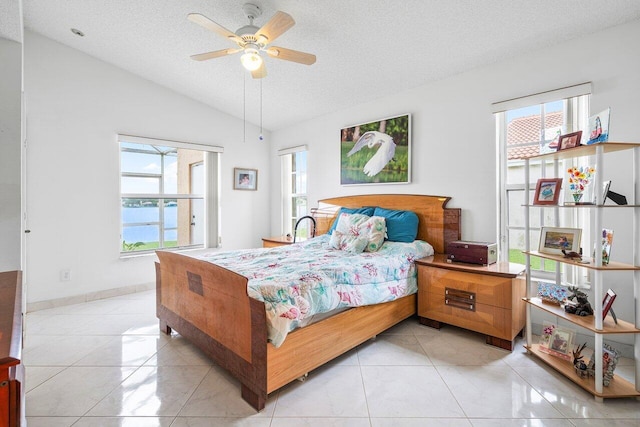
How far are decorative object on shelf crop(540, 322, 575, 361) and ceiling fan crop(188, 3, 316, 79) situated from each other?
2.76 m

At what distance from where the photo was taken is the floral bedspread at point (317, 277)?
1.75 metres

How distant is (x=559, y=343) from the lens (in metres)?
2.16

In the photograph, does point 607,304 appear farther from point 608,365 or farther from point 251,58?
point 251,58

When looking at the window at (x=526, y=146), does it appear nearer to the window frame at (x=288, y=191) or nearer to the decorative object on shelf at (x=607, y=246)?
the decorative object on shelf at (x=607, y=246)

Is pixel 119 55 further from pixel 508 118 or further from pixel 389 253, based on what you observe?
pixel 508 118

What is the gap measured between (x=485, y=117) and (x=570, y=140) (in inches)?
39.6

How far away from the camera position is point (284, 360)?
68.6 inches

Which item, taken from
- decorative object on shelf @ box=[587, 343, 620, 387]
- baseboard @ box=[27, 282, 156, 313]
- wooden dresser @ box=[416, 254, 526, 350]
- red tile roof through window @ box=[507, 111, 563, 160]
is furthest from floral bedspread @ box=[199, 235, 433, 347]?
baseboard @ box=[27, 282, 156, 313]

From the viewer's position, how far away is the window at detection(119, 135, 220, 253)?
4.13 m

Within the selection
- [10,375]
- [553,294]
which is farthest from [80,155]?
[553,294]

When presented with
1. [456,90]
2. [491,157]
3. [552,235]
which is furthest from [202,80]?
[552,235]

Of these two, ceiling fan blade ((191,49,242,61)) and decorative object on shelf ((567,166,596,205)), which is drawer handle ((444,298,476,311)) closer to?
decorative object on shelf ((567,166,596,205))

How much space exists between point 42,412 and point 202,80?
3.53 m

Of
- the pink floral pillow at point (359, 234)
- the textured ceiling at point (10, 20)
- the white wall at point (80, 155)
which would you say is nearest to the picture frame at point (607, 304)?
the pink floral pillow at point (359, 234)
